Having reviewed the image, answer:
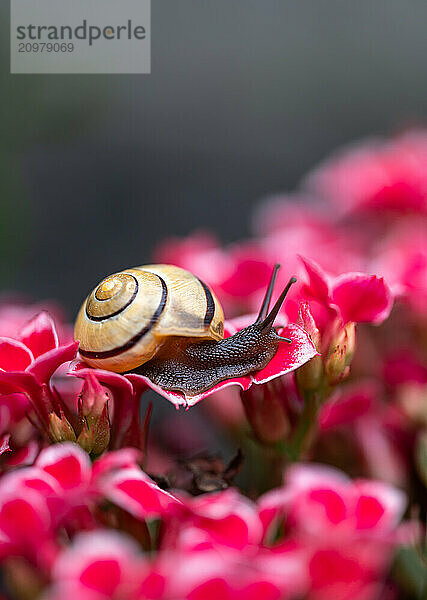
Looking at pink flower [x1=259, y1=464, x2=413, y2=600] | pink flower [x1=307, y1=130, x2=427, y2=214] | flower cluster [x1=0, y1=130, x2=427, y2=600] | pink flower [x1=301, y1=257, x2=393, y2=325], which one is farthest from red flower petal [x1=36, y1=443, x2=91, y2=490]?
pink flower [x1=307, y1=130, x2=427, y2=214]

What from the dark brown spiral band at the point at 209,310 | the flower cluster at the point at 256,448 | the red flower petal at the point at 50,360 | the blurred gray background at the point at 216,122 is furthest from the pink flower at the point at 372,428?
the blurred gray background at the point at 216,122

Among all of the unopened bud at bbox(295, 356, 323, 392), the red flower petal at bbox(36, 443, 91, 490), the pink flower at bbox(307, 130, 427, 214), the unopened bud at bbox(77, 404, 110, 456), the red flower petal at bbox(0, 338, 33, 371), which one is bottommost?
the unopened bud at bbox(77, 404, 110, 456)

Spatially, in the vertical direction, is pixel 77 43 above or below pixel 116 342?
above

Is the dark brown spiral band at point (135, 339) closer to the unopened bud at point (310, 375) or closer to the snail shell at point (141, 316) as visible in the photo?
the snail shell at point (141, 316)

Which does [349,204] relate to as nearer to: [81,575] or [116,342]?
[116,342]

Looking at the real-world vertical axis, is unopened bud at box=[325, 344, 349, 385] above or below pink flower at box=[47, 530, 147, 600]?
above

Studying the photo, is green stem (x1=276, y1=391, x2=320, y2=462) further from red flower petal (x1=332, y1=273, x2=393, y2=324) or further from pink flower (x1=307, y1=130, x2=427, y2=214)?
pink flower (x1=307, y1=130, x2=427, y2=214)

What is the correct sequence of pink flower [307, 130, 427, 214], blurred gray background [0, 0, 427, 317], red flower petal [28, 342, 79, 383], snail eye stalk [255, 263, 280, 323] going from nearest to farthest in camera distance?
1. red flower petal [28, 342, 79, 383]
2. snail eye stalk [255, 263, 280, 323]
3. pink flower [307, 130, 427, 214]
4. blurred gray background [0, 0, 427, 317]

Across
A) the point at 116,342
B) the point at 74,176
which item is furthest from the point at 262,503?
the point at 74,176

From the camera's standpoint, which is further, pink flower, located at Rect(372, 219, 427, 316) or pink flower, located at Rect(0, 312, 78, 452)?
pink flower, located at Rect(372, 219, 427, 316)
